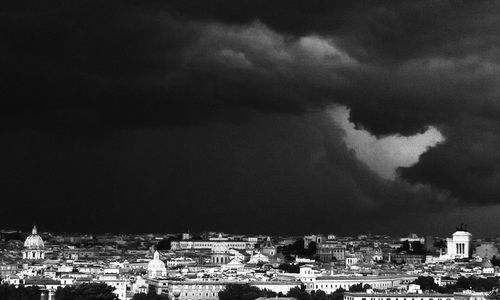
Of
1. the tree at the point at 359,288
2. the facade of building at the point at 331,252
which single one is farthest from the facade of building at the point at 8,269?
the facade of building at the point at 331,252

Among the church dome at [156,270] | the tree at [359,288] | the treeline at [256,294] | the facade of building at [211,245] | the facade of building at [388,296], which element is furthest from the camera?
the facade of building at [211,245]

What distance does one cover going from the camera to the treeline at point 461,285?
73062 mm

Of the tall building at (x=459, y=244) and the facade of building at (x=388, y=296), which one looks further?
the tall building at (x=459, y=244)

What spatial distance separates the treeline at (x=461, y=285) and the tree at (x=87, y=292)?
20030mm

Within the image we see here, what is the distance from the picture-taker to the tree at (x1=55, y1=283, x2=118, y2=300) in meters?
60.7

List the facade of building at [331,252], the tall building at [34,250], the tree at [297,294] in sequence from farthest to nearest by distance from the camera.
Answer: the facade of building at [331,252], the tall building at [34,250], the tree at [297,294]

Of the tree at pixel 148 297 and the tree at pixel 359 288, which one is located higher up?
the tree at pixel 359 288

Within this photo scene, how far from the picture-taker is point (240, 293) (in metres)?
64.6

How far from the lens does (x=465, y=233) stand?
13175 cm

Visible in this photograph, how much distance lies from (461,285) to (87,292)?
25.0 meters

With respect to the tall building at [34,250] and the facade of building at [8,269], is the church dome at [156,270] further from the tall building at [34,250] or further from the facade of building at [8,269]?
the tall building at [34,250]

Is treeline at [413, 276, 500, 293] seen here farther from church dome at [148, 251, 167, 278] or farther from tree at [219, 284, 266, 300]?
church dome at [148, 251, 167, 278]

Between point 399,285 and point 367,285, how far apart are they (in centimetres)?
522

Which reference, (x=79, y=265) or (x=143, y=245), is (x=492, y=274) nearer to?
(x=79, y=265)
